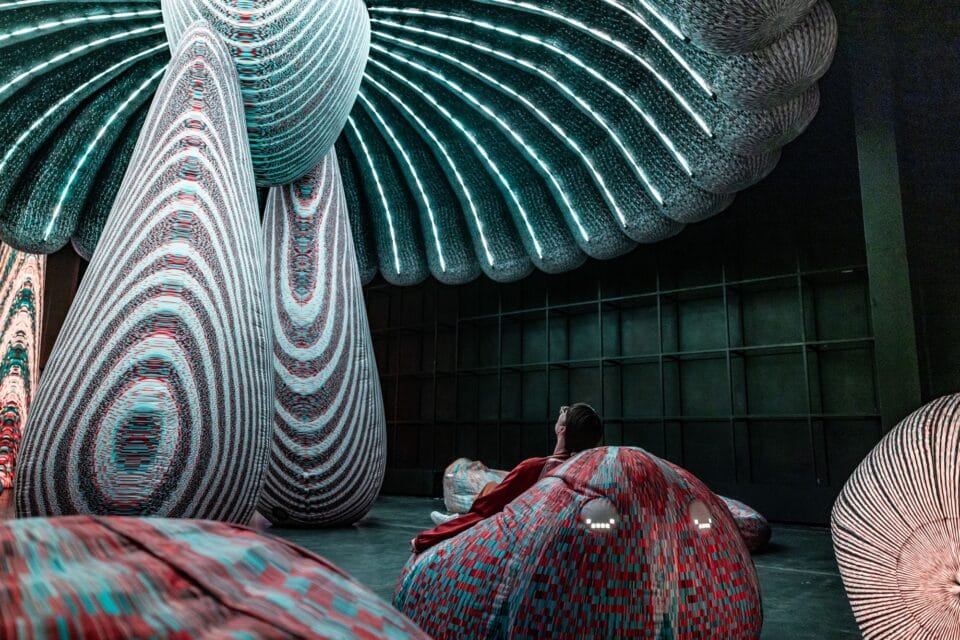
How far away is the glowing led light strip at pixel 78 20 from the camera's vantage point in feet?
24.4

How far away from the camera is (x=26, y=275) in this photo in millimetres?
11797

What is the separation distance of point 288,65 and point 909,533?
547 cm

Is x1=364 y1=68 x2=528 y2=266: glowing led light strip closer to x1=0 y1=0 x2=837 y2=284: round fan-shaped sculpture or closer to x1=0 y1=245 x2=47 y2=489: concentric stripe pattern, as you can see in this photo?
x1=0 y1=0 x2=837 y2=284: round fan-shaped sculpture

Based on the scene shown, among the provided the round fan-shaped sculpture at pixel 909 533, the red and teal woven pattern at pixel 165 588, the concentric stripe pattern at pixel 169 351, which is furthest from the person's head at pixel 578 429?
the red and teal woven pattern at pixel 165 588

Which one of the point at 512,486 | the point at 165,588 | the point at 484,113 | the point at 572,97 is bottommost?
the point at 512,486

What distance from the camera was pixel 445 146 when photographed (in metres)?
9.94

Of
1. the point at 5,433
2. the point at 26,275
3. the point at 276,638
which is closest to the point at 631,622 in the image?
the point at 276,638

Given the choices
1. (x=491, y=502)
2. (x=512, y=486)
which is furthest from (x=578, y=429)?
(x=491, y=502)

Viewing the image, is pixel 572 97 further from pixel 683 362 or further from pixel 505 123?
pixel 683 362

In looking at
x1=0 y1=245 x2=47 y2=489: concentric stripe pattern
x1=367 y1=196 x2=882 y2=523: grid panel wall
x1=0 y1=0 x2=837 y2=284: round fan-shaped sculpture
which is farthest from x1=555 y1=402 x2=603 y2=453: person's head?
x1=0 y1=245 x2=47 y2=489: concentric stripe pattern

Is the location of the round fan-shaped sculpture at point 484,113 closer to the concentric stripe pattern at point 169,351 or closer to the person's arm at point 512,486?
the concentric stripe pattern at point 169,351

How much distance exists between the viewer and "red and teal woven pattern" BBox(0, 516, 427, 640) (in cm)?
35

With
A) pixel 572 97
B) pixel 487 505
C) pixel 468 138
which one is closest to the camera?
pixel 487 505

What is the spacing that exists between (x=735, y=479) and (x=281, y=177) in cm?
783
